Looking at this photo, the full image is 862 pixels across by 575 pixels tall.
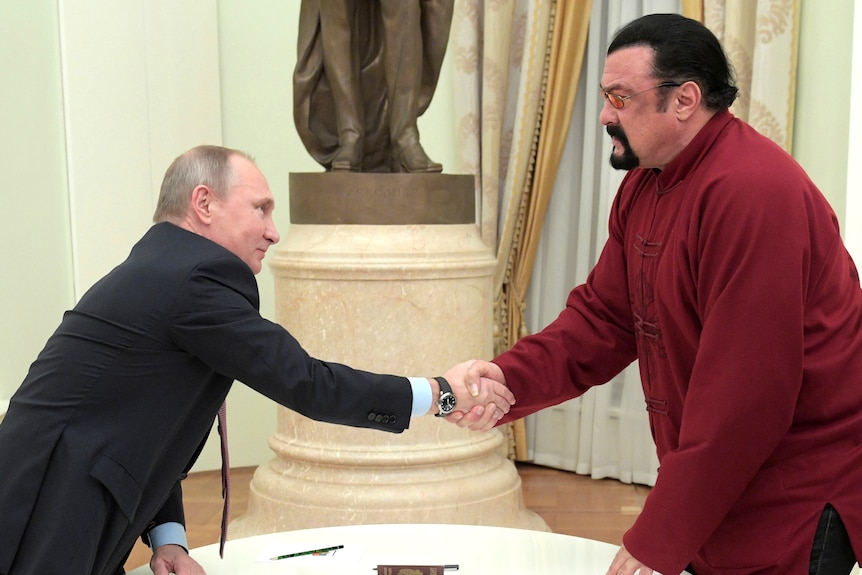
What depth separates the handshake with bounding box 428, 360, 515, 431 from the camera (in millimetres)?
2857

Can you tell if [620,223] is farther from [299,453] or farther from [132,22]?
[132,22]

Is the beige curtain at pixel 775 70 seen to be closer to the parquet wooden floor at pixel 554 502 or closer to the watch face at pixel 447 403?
the parquet wooden floor at pixel 554 502

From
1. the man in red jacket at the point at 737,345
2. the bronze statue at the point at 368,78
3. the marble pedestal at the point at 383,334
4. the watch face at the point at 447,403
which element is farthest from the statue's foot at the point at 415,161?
the man in red jacket at the point at 737,345

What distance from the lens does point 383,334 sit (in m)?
4.56

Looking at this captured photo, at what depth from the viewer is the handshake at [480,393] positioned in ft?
9.37

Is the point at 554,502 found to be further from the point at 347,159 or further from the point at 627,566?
the point at 627,566

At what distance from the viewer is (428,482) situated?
4562 millimetres

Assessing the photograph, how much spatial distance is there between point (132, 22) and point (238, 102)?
2.76 feet

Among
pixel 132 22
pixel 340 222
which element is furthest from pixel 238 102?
pixel 340 222

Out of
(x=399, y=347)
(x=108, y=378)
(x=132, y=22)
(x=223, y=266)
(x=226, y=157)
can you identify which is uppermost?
(x=132, y=22)

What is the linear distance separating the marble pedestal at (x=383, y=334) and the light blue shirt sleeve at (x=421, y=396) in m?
1.93

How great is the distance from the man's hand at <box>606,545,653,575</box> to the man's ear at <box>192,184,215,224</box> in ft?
3.66

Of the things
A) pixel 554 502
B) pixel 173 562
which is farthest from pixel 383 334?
pixel 173 562

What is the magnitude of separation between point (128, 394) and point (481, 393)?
103 centimetres
